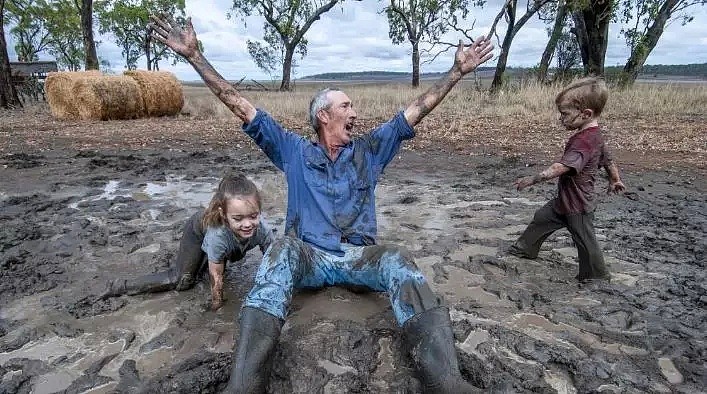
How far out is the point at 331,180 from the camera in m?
3.00

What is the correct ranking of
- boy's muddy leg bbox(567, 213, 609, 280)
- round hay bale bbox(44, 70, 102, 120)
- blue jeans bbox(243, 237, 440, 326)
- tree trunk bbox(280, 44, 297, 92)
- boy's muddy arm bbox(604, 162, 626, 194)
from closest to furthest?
blue jeans bbox(243, 237, 440, 326) → boy's muddy leg bbox(567, 213, 609, 280) → boy's muddy arm bbox(604, 162, 626, 194) → round hay bale bbox(44, 70, 102, 120) → tree trunk bbox(280, 44, 297, 92)

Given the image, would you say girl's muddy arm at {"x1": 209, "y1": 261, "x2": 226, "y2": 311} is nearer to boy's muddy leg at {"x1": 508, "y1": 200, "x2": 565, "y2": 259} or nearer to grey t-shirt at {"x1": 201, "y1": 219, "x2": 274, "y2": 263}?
grey t-shirt at {"x1": 201, "y1": 219, "x2": 274, "y2": 263}

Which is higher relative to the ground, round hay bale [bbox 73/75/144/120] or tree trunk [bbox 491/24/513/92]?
tree trunk [bbox 491/24/513/92]

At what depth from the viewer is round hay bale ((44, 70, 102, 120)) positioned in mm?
11570

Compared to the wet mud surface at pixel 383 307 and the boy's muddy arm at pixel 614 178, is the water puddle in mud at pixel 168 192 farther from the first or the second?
the boy's muddy arm at pixel 614 178

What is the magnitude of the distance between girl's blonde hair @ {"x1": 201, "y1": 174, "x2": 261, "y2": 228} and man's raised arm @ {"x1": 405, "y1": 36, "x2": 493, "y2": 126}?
1.12 m

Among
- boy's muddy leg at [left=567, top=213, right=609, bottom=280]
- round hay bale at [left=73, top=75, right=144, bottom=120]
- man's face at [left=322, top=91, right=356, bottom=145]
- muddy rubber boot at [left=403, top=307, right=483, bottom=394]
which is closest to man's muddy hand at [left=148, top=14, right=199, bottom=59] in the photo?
man's face at [left=322, top=91, right=356, bottom=145]

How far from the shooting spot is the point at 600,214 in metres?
4.71

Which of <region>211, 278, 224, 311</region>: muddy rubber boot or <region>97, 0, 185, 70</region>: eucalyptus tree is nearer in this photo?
<region>211, 278, 224, 311</region>: muddy rubber boot

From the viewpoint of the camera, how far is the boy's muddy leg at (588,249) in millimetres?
3166

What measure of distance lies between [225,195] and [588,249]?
2336mm

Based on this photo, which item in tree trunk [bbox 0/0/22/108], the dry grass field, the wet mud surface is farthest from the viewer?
tree trunk [bbox 0/0/22/108]

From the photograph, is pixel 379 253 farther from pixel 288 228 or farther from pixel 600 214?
pixel 600 214

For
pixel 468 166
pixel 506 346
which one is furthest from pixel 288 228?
pixel 468 166
